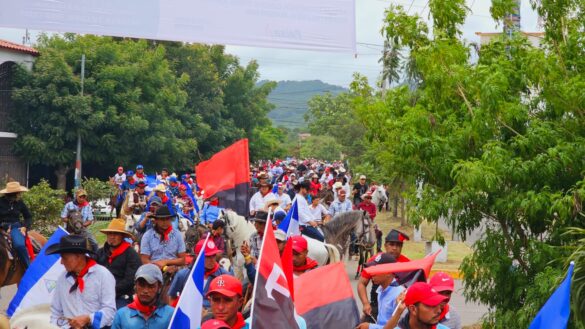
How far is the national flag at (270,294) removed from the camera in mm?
5859

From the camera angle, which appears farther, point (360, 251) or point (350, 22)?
point (360, 251)

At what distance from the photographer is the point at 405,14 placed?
11039mm

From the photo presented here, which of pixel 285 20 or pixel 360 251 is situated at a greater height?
pixel 285 20

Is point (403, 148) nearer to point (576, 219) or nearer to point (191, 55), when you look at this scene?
point (576, 219)

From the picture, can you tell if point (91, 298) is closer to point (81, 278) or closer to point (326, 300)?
point (81, 278)

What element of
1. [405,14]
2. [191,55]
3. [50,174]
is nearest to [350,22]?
[405,14]

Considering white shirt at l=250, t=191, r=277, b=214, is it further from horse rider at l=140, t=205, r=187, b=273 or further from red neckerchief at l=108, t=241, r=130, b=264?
red neckerchief at l=108, t=241, r=130, b=264

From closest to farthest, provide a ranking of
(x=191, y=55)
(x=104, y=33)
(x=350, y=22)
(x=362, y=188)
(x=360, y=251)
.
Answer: (x=104, y=33) → (x=350, y=22) → (x=360, y=251) → (x=362, y=188) → (x=191, y=55)

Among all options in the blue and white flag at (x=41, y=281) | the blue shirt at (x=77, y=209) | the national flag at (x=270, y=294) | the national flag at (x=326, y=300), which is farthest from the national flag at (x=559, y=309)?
the blue shirt at (x=77, y=209)

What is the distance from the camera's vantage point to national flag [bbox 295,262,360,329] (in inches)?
335

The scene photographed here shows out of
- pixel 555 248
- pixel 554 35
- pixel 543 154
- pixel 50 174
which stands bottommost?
pixel 50 174

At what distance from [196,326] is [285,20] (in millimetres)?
6728

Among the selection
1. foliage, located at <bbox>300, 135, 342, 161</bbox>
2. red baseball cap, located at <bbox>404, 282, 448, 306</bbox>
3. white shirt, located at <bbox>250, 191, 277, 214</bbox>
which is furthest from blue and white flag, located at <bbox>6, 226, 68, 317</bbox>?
foliage, located at <bbox>300, 135, 342, 161</bbox>

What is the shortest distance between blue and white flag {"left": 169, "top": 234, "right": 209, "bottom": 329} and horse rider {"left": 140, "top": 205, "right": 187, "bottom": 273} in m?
4.24
